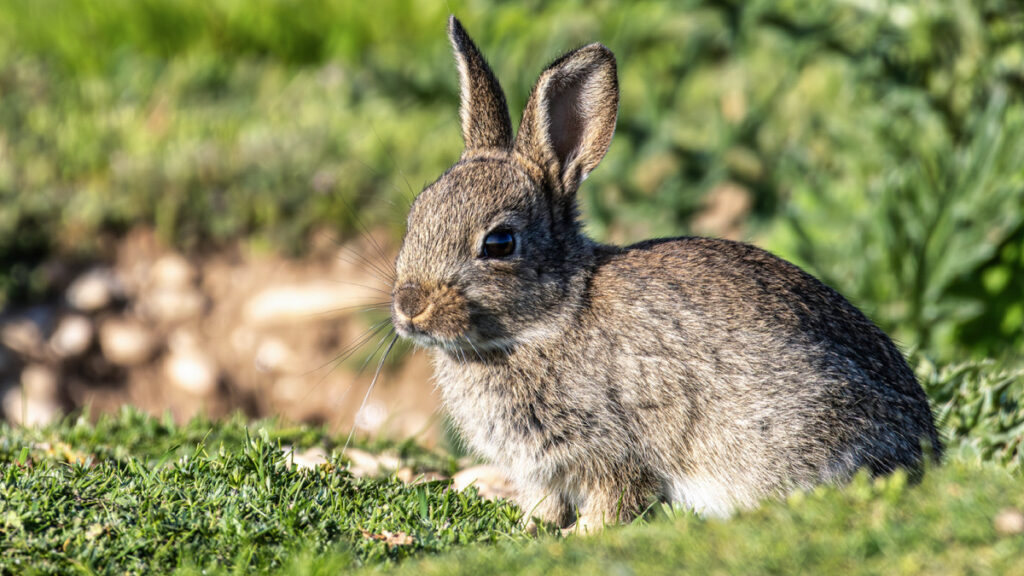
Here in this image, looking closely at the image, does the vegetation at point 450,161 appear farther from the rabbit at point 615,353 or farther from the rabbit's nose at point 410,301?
the rabbit's nose at point 410,301

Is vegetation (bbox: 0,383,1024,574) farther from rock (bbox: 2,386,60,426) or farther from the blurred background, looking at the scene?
rock (bbox: 2,386,60,426)

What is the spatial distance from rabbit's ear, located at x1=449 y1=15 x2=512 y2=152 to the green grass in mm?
1413

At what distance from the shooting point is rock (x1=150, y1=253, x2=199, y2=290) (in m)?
7.32

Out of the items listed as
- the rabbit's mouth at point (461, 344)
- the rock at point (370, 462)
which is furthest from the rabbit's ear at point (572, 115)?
the rock at point (370, 462)

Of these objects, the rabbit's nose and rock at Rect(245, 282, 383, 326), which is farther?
rock at Rect(245, 282, 383, 326)

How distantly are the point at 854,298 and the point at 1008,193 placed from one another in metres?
0.92

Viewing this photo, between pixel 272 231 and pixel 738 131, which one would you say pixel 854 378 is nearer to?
pixel 738 131

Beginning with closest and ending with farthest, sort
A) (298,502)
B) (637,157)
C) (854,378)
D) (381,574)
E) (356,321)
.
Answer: (381,574) → (298,502) → (854,378) → (637,157) → (356,321)

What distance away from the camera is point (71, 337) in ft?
23.3

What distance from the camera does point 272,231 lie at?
7.43 metres

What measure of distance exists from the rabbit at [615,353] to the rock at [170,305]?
12.2 feet

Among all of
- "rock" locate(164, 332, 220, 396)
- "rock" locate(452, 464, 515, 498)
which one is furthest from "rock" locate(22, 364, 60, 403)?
"rock" locate(452, 464, 515, 498)

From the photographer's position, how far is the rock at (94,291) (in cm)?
715

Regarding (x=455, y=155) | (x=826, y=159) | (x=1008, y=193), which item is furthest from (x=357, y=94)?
(x=1008, y=193)
